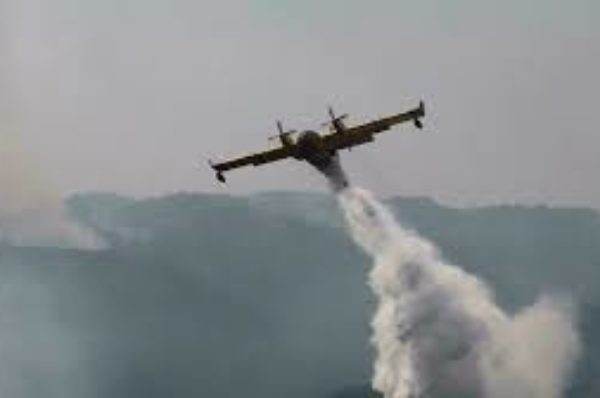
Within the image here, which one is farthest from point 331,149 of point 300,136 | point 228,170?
point 228,170

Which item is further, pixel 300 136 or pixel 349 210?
pixel 349 210

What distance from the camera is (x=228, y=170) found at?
190 meters

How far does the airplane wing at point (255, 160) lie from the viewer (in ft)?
595

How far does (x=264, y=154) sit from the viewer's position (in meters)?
187

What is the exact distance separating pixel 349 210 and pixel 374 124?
21550 millimetres

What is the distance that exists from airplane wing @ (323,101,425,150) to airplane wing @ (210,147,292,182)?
647 centimetres

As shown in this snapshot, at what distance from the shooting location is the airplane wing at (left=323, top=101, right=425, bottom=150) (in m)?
176

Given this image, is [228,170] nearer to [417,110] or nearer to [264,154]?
[264,154]

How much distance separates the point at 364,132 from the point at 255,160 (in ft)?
62.5

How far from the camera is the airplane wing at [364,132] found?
17600 centimetres

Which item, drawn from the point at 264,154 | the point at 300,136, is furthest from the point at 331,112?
the point at 264,154

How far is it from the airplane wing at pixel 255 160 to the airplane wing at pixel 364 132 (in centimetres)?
647

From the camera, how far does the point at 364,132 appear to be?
178 m

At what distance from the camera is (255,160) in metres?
189
